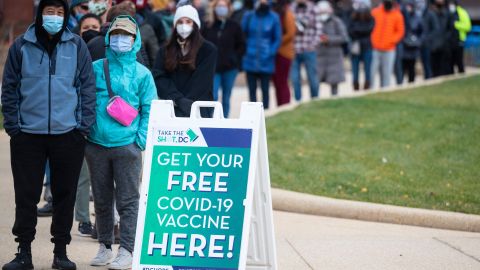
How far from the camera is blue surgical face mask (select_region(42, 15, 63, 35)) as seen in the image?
7.51 meters

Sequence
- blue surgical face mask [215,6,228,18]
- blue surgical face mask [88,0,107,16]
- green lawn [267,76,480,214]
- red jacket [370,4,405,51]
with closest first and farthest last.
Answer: blue surgical face mask [88,0,107,16], green lawn [267,76,480,214], blue surgical face mask [215,6,228,18], red jacket [370,4,405,51]

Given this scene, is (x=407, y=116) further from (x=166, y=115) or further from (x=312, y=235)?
(x=166, y=115)

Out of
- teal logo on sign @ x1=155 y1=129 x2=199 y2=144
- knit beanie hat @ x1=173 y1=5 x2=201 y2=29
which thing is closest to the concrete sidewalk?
teal logo on sign @ x1=155 y1=129 x2=199 y2=144

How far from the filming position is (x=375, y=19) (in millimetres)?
21141

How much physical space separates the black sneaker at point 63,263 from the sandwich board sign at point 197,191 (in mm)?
1080

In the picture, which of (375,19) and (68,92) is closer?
(68,92)

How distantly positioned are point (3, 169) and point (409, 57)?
12208mm

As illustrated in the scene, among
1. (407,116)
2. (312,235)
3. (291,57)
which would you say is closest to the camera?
(312,235)

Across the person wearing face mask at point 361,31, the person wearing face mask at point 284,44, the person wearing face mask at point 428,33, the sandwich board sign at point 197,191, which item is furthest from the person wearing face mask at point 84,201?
the person wearing face mask at point 428,33

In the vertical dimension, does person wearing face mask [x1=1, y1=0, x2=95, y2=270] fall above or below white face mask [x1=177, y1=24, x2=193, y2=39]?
below

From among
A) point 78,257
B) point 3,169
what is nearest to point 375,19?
point 3,169

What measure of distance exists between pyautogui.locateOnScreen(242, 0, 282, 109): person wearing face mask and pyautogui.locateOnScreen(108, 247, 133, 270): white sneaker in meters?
9.09

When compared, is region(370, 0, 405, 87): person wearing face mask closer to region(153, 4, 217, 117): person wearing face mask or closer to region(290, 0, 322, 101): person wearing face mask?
region(290, 0, 322, 101): person wearing face mask

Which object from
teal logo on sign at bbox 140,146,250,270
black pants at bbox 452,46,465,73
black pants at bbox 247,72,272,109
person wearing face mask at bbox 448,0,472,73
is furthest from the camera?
black pants at bbox 452,46,465,73
